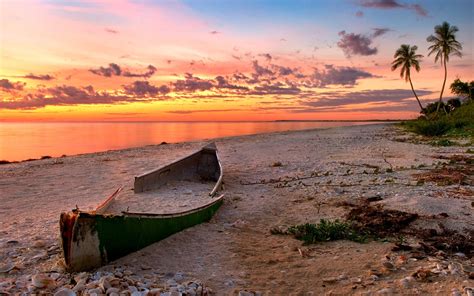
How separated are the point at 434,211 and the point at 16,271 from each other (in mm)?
6873

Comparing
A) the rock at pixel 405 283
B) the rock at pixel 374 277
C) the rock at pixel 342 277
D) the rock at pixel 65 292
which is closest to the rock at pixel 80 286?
the rock at pixel 65 292

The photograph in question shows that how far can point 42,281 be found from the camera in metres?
4.25

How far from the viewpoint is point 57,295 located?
13.0ft

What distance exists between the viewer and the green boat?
177 inches

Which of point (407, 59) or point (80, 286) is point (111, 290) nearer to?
point (80, 286)

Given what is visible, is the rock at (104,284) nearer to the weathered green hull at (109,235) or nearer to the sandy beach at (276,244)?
the sandy beach at (276,244)

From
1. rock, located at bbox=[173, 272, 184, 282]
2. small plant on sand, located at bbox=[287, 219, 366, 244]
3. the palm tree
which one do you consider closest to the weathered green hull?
rock, located at bbox=[173, 272, 184, 282]

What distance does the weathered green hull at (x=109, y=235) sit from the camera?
4492mm

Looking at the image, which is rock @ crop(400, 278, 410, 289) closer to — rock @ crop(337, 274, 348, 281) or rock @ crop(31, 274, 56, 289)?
rock @ crop(337, 274, 348, 281)

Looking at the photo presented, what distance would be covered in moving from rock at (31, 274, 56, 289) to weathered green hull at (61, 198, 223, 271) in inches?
11.1

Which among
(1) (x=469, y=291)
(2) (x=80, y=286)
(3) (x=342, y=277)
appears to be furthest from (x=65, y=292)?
(1) (x=469, y=291)

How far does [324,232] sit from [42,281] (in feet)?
13.6

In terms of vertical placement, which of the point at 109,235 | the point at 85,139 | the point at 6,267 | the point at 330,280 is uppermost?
the point at 109,235

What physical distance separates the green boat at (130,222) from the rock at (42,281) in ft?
0.91
